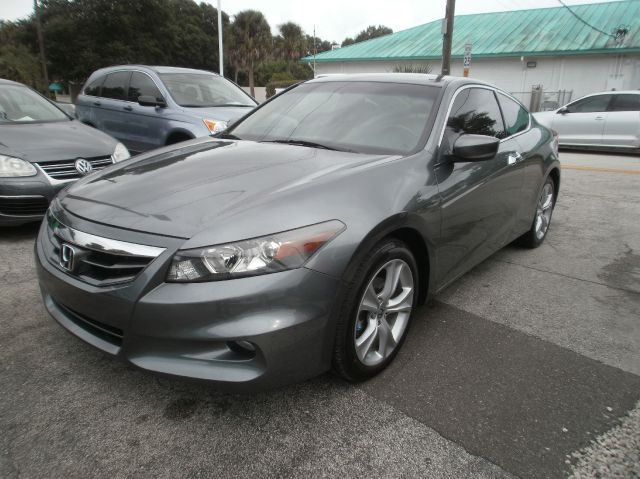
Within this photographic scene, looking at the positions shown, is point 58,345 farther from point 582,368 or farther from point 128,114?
point 128,114

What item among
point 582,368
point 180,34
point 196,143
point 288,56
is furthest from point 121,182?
point 180,34

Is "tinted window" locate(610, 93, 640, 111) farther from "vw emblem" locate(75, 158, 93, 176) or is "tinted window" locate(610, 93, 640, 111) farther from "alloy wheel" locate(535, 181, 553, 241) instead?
"vw emblem" locate(75, 158, 93, 176)

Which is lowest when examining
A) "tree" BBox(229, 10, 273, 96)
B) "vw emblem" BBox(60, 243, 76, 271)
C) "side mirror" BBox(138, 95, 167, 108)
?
"vw emblem" BBox(60, 243, 76, 271)

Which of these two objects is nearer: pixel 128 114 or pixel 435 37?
pixel 128 114

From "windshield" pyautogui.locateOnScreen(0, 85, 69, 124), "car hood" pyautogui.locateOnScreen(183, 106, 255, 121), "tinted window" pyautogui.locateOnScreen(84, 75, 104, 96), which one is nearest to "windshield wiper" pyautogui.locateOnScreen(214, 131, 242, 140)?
"car hood" pyautogui.locateOnScreen(183, 106, 255, 121)

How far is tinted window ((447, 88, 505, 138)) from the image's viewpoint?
304 centimetres

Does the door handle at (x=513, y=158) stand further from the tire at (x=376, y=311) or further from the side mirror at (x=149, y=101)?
the side mirror at (x=149, y=101)

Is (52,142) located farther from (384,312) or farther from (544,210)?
(544,210)

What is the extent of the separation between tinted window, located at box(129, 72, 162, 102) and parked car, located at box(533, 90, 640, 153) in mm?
10425

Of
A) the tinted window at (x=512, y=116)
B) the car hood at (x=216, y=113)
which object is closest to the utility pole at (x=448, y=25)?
the car hood at (x=216, y=113)

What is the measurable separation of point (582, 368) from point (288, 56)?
4774cm

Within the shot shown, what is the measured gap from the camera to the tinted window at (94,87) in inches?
305

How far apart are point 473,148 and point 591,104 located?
38.0 ft

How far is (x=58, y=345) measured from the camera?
262cm
